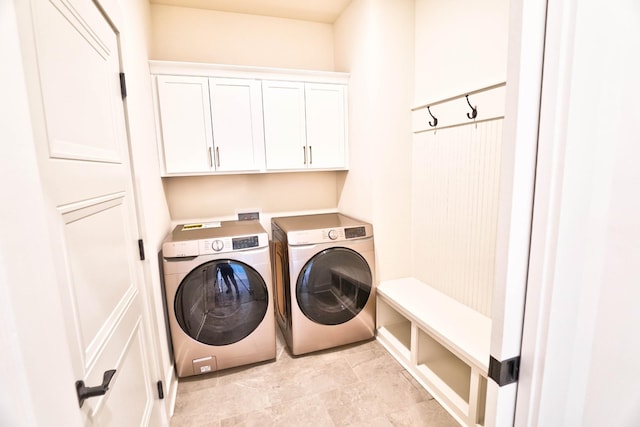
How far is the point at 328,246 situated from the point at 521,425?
155 cm

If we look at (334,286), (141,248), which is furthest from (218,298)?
(334,286)

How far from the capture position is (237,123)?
7.47ft

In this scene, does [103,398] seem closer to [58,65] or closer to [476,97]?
[58,65]

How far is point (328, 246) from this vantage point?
2.12m

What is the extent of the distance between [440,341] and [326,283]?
2.84 feet

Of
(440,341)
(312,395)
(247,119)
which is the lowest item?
(312,395)

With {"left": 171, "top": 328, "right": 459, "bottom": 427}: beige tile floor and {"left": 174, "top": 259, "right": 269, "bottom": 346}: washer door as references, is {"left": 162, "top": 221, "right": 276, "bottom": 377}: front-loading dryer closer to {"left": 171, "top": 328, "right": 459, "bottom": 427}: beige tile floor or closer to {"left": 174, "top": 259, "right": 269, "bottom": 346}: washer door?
{"left": 174, "top": 259, "right": 269, "bottom": 346}: washer door

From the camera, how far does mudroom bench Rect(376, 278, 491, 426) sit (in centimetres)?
150

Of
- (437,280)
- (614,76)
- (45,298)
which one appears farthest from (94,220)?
(437,280)

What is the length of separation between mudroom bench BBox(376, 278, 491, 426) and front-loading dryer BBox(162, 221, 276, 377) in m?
0.96

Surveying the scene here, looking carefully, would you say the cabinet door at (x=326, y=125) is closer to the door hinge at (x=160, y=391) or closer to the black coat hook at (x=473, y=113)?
the black coat hook at (x=473, y=113)

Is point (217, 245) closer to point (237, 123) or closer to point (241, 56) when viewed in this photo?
point (237, 123)

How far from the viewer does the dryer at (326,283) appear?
2082 millimetres

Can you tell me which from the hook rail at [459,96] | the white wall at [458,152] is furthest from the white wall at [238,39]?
the hook rail at [459,96]
